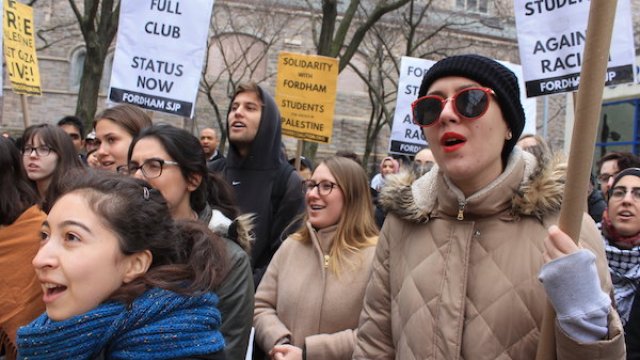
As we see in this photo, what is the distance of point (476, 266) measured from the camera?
200 centimetres

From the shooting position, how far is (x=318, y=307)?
3215 mm

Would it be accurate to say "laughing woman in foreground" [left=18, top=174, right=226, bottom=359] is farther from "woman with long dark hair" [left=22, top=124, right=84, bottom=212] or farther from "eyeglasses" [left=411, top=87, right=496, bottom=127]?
"woman with long dark hair" [left=22, top=124, right=84, bottom=212]

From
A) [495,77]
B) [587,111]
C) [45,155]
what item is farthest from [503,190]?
[45,155]

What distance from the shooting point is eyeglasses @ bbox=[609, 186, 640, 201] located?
3.75 meters

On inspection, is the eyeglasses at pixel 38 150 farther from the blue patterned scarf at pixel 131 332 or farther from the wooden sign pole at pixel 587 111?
the wooden sign pole at pixel 587 111

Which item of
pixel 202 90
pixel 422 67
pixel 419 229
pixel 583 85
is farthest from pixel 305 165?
pixel 202 90

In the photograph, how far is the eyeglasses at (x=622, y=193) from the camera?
12.3ft

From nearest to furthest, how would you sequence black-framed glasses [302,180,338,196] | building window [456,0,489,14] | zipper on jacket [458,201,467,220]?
zipper on jacket [458,201,467,220]
black-framed glasses [302,180,338,196]
building window [456,0,489,14]

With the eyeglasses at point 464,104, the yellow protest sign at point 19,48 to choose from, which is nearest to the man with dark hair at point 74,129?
the yellow protest sign at point 19,48

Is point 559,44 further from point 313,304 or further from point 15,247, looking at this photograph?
point 15,247

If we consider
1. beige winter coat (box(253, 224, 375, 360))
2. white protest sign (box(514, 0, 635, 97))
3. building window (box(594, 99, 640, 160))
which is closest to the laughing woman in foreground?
beige winter coat (box(253, 224, 375, 360))

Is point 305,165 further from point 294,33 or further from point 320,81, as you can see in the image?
point 294,33

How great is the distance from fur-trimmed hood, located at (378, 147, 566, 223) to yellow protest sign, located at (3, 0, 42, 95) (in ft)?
19.4

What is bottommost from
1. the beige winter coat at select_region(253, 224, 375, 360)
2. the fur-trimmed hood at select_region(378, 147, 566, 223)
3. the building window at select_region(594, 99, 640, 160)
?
the beige winter coat at select_region(253, 224, 375, 360)
